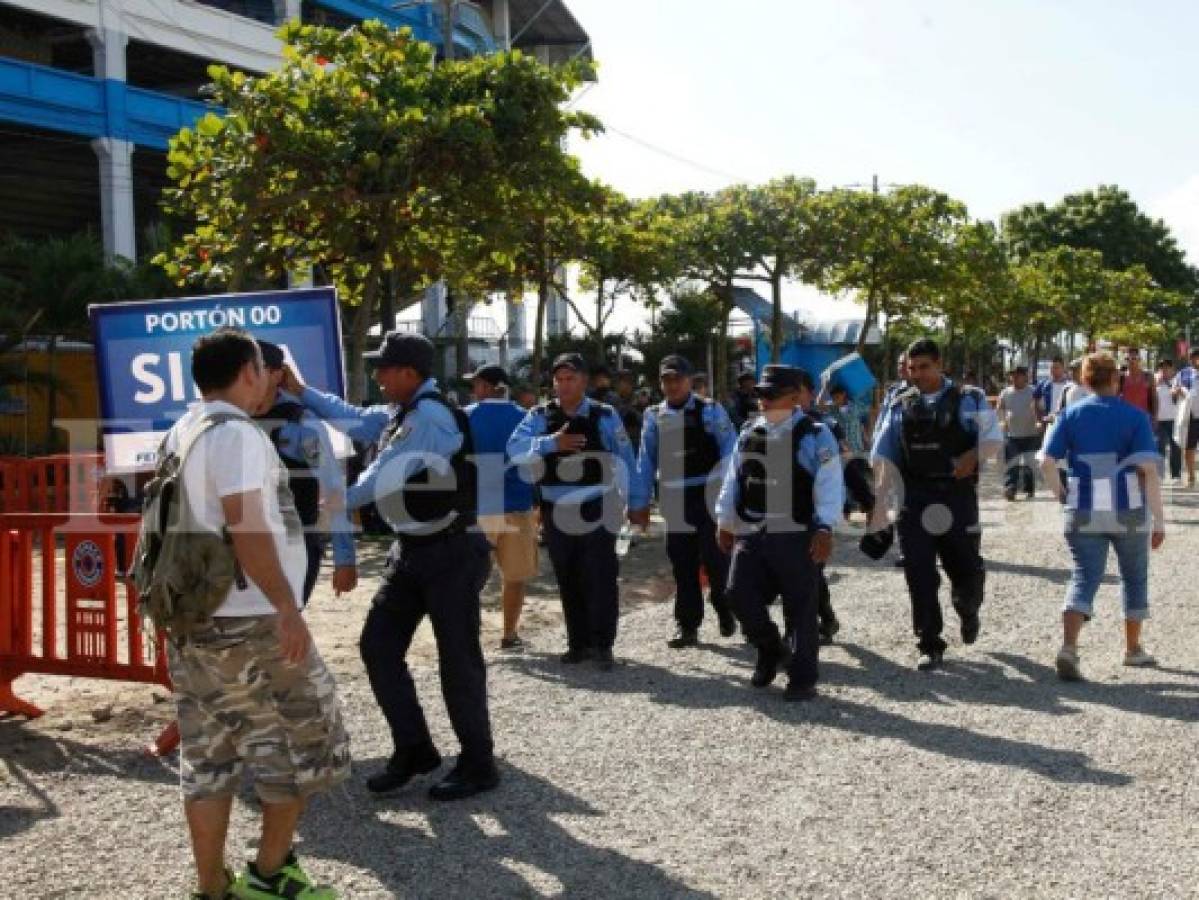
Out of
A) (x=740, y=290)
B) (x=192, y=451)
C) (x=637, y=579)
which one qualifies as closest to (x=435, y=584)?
(x=192, y=451)

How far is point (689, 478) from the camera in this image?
8.20 metres

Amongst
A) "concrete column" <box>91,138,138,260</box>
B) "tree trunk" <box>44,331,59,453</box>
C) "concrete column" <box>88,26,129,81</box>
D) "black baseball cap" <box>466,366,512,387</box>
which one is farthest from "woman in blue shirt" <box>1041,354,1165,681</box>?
"concrete column" <box>88,26,129,81</box>

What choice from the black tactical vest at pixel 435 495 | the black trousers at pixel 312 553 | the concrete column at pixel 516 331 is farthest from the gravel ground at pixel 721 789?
the concrete column at pixel 516 331

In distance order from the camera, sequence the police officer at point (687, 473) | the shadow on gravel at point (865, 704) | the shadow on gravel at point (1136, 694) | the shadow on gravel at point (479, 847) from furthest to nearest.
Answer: the police officer at point (687, 473), the shadow on gravel at point (1136, 694), the shadow on gravel at point (865, 704), the shadow on gravel at point (479, 847)

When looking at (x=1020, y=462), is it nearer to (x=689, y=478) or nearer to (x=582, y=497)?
(x=689, y=478)

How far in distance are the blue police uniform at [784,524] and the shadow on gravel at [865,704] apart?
0.83 feet

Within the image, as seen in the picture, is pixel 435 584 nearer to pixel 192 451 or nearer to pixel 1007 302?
pixel 192 451

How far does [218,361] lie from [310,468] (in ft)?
4.86

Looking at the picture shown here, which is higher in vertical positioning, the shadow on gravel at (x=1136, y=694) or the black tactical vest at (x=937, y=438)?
the black tactical vest at (x=937, y=438)

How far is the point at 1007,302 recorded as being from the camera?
39.9 meters

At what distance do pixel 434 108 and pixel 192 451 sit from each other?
992 centimetres

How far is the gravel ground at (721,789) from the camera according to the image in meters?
4.24

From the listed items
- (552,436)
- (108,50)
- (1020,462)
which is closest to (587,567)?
(552,436)

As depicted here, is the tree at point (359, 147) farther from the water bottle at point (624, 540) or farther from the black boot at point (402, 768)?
the black boot at point (402, 768)
